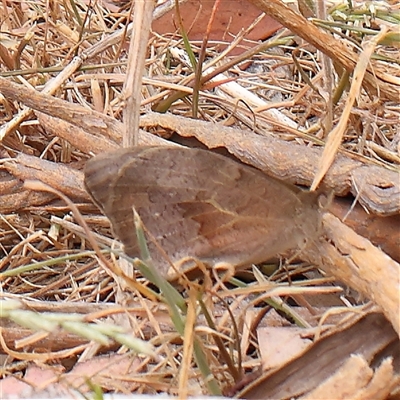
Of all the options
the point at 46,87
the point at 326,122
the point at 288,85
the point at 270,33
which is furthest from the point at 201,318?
the point at 270,33

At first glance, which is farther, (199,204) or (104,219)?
(104,219)

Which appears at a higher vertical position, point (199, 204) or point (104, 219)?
point (199, 204)

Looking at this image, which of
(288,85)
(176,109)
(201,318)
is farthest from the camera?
(288,85)

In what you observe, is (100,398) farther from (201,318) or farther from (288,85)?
(288,85)
